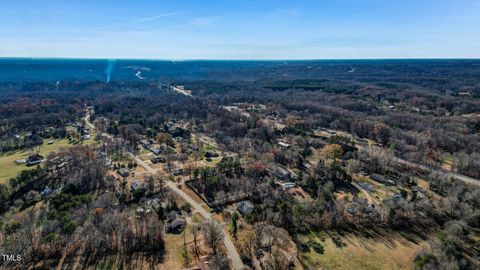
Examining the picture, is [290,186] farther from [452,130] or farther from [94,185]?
[452,130]

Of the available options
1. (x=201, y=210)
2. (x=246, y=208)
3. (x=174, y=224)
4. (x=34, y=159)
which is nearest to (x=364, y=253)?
(x=246, y=208)

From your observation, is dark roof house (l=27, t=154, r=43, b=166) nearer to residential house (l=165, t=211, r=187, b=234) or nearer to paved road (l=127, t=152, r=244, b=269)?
paved road (l=127, t=152, r=244, b=269)

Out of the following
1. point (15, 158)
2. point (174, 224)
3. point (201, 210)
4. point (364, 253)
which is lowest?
point (15, 158)

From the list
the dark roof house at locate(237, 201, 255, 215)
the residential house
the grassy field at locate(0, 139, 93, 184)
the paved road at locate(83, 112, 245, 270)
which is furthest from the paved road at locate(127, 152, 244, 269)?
the grassy field at locate(0, 139, 93, 184)

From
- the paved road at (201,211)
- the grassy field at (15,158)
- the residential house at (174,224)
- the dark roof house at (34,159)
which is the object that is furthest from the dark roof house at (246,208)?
the dark roof house at (34,159)

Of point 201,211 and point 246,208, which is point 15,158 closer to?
point 201,211

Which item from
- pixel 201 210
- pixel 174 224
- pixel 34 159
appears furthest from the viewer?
pixel 34 159

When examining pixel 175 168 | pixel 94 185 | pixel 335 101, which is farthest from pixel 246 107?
pixel 94 185
